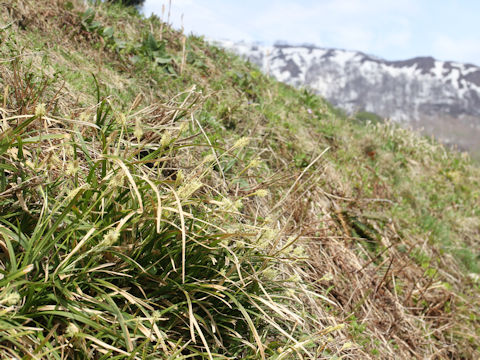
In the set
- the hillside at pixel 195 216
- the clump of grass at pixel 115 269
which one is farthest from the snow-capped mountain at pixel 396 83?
the clump of grass at pixel 115 269

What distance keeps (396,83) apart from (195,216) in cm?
13055

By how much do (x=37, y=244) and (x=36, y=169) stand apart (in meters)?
0.34

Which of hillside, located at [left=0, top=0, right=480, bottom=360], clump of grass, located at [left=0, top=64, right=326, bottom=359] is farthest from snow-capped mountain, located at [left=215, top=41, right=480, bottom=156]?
clump of grass, located at [left=0, top=64, right=326, bottom=359]

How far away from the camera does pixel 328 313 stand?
2523 mm

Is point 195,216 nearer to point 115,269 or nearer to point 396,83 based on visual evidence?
point 115,269

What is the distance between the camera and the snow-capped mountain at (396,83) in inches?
4179

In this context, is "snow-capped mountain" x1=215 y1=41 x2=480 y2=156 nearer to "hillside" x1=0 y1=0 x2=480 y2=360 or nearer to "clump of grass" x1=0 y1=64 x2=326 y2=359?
"hillside" x1=0 y1=0 x2=480 y2=360

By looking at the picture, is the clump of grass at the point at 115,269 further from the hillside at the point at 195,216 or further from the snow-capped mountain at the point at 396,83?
the snow-capped mountain at the point at 396,83

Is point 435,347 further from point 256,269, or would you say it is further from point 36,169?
point 36,169

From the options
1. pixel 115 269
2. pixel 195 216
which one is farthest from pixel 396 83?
pixel 115 269

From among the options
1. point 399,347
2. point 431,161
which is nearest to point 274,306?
point 399,347

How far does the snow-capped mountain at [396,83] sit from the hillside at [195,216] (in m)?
102

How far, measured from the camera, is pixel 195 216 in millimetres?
1831

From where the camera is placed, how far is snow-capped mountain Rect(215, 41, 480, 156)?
4179 inches
